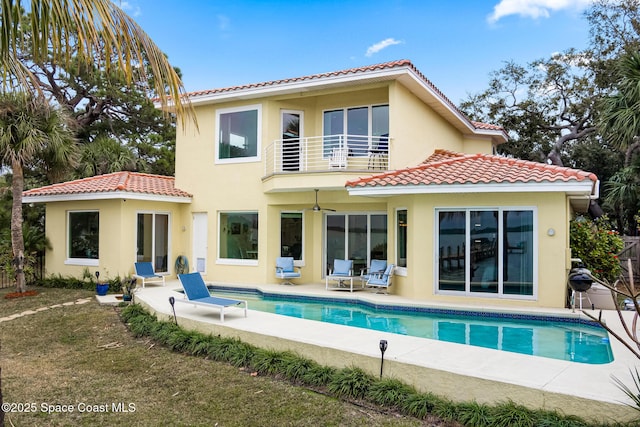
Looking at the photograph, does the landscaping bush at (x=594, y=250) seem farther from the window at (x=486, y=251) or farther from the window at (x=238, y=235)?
the window at (x=238, y=235)

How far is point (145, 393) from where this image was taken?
800cm

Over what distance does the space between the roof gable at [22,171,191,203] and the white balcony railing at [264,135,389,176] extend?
468 centimetres

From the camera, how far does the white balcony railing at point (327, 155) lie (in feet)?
61.7

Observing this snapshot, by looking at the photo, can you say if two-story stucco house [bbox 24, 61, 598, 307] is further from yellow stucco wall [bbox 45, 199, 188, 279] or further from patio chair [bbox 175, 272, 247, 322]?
patio chair [bbox 175, 272, 247, 322]

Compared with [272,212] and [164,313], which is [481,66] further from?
[164,313]

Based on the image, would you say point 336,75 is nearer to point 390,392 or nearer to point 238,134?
point 238,134

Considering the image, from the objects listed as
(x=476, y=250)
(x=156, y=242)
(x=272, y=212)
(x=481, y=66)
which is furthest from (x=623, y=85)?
(x=481, y=66)

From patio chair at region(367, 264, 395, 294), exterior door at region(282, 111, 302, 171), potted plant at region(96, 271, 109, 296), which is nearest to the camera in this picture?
patio chair at region(367, 264, 395, 294)

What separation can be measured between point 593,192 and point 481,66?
27.3 m

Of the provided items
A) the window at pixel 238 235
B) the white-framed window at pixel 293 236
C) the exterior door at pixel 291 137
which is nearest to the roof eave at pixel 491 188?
the exterior door at pixel 291 137

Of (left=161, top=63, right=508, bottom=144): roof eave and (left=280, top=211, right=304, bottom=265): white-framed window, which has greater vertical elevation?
(left=161, top=63, right=508, bottom=144): roof eave

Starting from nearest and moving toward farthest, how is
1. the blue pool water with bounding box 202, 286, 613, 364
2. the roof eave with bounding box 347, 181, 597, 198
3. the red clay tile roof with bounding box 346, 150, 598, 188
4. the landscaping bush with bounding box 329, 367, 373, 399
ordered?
the landscaping bush with bounding box 329, 367, 373, 399 → the blue pool water with bounding box 202, 286, 613, 364 → the roof eave with bounding box 347, 181, 597, 198 → the red clay tile roof with bounding box 346, 150, 598, 188

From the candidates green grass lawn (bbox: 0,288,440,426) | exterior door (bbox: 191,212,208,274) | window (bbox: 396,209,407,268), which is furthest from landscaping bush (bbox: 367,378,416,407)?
exterior door (bbox: 191,212,208,274)

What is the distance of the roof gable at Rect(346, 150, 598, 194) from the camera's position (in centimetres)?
1397
